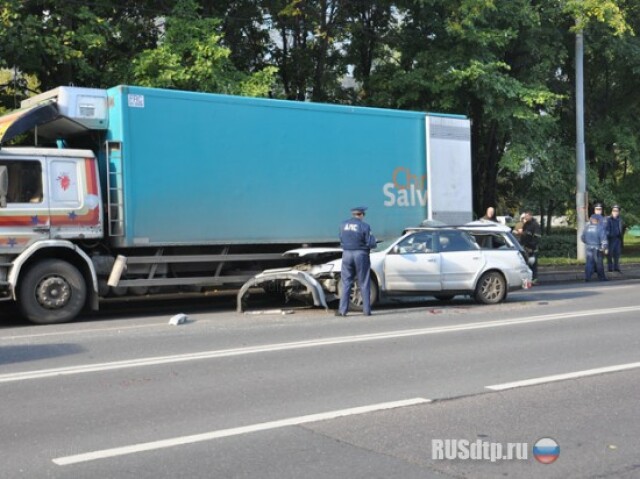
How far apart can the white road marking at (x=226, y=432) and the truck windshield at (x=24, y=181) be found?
285 inches

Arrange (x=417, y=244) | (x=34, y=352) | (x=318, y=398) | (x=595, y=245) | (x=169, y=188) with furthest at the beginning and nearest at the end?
(x=595, y=245) → (x=417, y=244) → (x=169, y=188) → (x=34, y=352) → (x=318, y=398)

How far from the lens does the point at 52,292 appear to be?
11.2 metres

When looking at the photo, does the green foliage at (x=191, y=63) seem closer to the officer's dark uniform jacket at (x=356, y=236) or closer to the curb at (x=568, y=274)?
the officer's dark uniform jacket at (x=356, y=236)

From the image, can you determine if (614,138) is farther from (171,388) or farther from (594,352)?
(171,388)

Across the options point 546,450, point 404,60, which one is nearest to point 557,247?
point 404,60

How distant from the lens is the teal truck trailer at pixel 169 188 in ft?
36.9

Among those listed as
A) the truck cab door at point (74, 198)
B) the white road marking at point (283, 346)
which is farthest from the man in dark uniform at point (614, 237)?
the truck cab door at point (74, 198)

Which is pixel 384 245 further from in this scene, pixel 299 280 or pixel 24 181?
pixel 24 181

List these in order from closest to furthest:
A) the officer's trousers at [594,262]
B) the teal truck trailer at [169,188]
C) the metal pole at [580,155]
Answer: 1. the teal truck trailer at [169,188]
2. the officer's trousers at [594,262]
3. the metal pole at [580,155]

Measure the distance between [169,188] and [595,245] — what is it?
11.4m

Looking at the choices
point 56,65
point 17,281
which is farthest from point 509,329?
point 56,65

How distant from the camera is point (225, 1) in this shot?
66.1 feet

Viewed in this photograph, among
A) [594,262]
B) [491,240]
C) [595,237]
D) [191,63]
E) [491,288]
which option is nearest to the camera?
[491,288]

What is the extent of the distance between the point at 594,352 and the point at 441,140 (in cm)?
726
